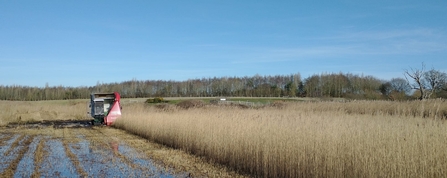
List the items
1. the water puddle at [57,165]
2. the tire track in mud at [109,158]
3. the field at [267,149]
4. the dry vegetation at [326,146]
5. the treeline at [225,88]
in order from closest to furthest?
the dry vegetation at [326,146] → the field at [267,149] → the water puddle at [57,165] → the tire track in mud at [109,158] → the treeline at [225,88]

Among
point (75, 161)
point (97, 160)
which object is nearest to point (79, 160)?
point (75, 161)

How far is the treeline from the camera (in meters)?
67.9

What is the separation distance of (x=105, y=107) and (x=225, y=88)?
67466 mm

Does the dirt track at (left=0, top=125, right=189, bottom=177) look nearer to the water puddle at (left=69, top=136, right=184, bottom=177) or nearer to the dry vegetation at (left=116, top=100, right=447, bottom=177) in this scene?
the water puddle at (left=69, top=136, right=184, bottom=177)

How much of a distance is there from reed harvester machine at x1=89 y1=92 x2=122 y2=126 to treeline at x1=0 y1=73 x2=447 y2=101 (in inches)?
1741

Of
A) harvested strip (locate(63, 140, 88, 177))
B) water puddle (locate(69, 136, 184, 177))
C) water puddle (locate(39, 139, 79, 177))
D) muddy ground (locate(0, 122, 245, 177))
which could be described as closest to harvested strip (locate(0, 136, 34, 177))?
muddy ground (locate(0, 122, 245, 177))

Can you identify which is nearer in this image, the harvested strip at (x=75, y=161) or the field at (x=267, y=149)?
the field at (x=267, y=149)

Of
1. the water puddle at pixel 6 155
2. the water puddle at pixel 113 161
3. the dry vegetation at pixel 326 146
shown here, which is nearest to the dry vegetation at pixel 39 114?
the water puddle at pixel 6 155

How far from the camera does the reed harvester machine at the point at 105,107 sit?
23500 millimetres

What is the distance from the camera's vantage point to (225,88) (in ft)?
303

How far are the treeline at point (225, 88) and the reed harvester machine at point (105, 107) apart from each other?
1741 inches

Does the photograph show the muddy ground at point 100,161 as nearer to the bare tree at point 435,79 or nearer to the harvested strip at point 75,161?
the harvested strip at point 75,161

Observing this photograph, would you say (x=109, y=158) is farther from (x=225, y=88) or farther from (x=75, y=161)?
(x=225, y=88)

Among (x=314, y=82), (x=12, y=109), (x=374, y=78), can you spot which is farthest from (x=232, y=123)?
(x=314, y=82)
